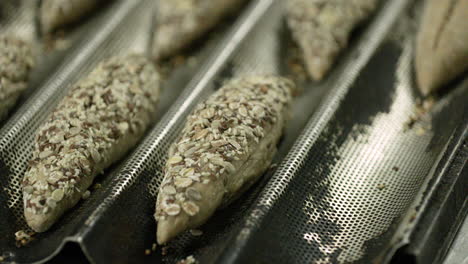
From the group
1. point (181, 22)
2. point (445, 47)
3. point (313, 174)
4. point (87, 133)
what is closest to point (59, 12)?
point (181, 22)

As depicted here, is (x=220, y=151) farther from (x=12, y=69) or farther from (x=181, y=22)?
(x=12, y=69)

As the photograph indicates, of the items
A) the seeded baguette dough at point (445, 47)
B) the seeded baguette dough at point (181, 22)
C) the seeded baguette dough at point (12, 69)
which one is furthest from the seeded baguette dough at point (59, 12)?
the seeded baguette dough at point (445, 47)

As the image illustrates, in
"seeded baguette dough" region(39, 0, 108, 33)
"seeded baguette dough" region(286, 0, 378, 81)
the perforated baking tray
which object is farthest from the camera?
"seeded baguette dough" region(39, 0, 108, 33)

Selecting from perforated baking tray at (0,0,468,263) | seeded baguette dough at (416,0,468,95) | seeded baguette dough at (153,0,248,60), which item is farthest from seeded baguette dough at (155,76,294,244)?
seeded baguette dough at (416,0,468,95)

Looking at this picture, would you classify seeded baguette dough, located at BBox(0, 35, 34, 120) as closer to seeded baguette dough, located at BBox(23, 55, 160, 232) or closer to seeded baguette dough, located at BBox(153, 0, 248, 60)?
seeded baguette dough, located at BBox(23, 55, 160, 232)

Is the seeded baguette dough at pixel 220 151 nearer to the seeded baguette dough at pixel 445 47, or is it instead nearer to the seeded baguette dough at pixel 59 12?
the seeded baguette dough at pixel 445 47

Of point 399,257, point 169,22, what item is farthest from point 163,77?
point 399,257
